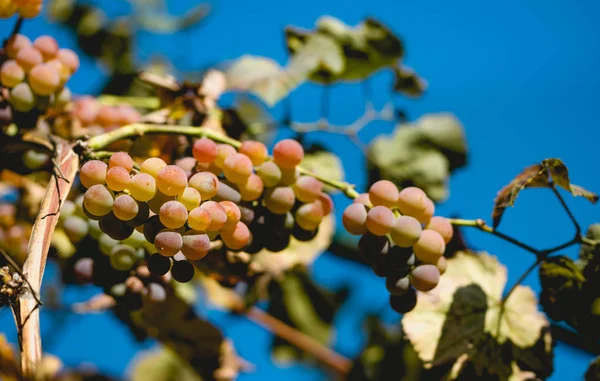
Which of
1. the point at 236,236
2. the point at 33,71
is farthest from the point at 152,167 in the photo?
the point at 33,71

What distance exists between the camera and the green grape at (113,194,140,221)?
72 cm

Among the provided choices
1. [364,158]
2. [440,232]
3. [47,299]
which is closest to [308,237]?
[440,232]

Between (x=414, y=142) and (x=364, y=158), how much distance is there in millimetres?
147

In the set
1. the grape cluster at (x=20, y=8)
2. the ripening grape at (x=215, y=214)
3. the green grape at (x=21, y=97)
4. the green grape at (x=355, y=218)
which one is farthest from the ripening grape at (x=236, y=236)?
the grape cluster at (x=20, y=8)

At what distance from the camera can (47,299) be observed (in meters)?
1.59

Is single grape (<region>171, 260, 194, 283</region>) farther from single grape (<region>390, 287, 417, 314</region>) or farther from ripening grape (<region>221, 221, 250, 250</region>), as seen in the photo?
single grape (<region>390, 287, 417, 314</region>)

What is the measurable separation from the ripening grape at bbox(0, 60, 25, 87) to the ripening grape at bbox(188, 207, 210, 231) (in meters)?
0.44

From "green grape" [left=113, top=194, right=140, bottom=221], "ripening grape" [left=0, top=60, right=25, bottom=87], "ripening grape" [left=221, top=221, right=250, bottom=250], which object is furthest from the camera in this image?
"ripening grape" [left=0, top=60, right=25, bottom=87]

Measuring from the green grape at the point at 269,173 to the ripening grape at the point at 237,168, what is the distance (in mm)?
32

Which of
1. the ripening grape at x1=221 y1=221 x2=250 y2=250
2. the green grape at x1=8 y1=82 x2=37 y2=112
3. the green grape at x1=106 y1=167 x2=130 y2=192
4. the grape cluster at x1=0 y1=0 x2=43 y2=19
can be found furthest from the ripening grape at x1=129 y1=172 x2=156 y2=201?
the grape cluster at x1=0 y1=0 x2=43 y2=19

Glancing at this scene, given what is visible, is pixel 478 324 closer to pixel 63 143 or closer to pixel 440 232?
pixel 440 232

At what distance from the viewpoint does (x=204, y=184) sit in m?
0.78

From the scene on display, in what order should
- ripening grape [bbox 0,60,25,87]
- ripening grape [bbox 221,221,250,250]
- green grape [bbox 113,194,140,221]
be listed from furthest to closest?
ripening grape [bbox 0,60,25,87], ripening grape [bbox 221,221,250,250], green grape [bbox 113,194,140,221]

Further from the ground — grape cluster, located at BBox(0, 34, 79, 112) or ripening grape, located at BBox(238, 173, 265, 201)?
grape cluster, located at BBox(0, 34, 79, 112)
